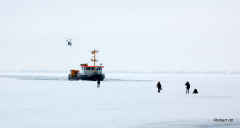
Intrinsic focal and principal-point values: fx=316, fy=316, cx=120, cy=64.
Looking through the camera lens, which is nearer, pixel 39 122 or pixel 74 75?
pixel 39 122

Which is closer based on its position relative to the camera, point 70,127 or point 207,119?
point 70,127

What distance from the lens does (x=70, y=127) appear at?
39.3 ft

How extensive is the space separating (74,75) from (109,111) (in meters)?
67.3

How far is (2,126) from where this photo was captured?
1191cm

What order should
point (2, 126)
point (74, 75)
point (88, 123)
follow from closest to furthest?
point (2, 126) → point (88, 123) → point (74, 75)

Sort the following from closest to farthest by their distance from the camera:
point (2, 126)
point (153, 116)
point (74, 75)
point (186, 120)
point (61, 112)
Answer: point (2, 126)
point (186, 120)
point (153, 116)
point (61, 112)
point (74, 75)

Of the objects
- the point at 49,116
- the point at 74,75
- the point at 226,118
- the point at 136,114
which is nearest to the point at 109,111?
the point at 136,114

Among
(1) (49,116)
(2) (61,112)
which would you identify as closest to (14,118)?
(1) (49,116)

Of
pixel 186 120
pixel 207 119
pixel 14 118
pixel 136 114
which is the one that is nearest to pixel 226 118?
pixel 207 119

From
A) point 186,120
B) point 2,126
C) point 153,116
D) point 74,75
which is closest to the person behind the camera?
point 2,126

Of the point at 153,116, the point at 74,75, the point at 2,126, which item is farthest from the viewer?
the point at 74,75

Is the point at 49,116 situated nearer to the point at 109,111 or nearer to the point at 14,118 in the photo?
the point at 14,118

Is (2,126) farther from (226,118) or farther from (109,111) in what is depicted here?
(226,118)

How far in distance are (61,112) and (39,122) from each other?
3.04 m
